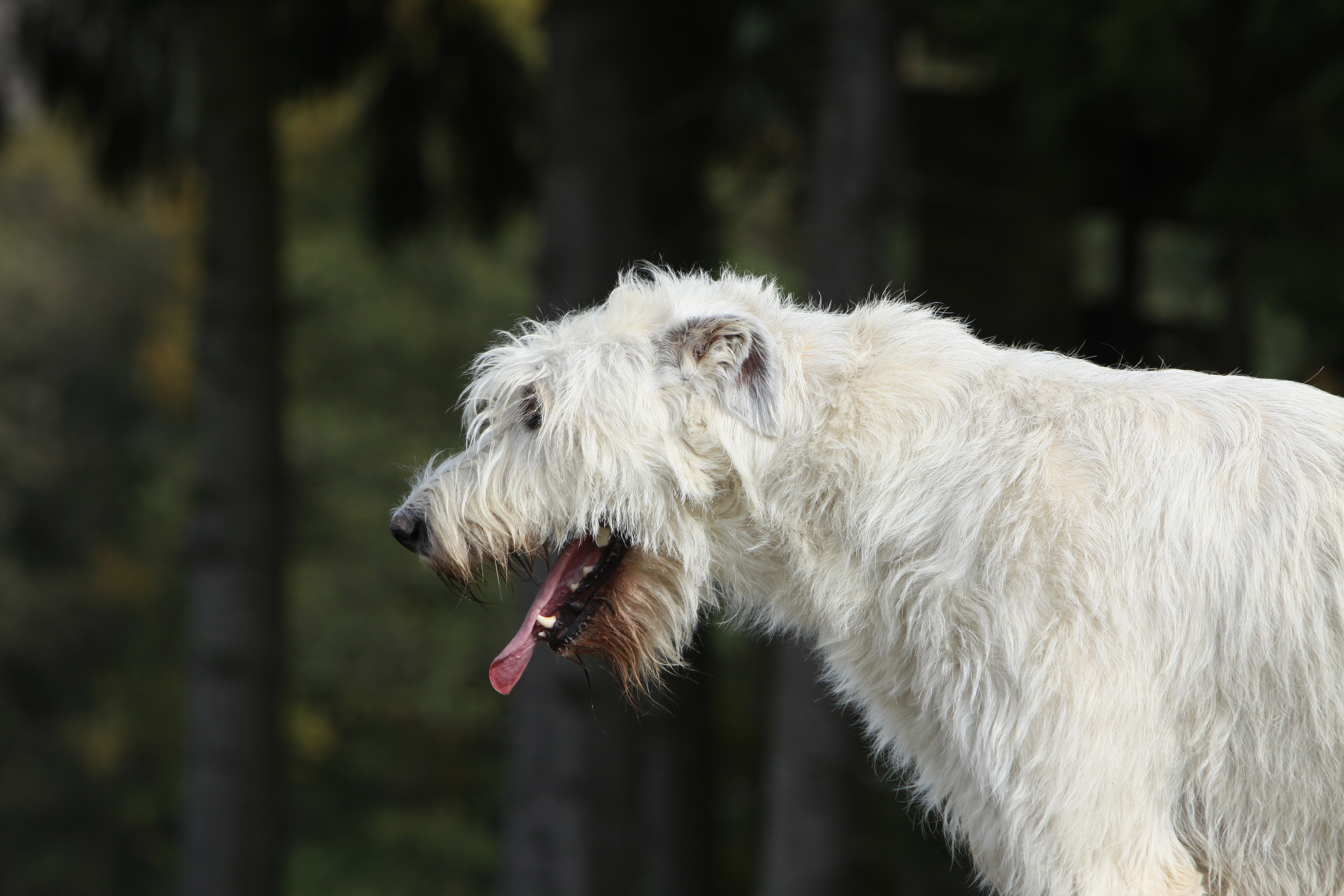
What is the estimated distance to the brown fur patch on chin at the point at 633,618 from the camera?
2.74 m

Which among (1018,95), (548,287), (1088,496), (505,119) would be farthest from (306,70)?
(1088,496)

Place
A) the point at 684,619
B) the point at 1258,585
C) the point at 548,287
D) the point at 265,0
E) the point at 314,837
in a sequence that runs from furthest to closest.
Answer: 1. the point at 314,837
2. the point at 265,0
3. the point at 548,287
4. the point at 684,619
5. the point at 1258,585

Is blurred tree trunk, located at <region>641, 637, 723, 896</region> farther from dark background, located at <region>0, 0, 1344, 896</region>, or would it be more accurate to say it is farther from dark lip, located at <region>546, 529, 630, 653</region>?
dark lip, located at <region>546, 529, 630, 653</region>

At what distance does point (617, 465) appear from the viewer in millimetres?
2602

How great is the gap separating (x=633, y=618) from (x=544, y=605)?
0.21 m

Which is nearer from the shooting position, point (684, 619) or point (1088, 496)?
point (1088, 496)

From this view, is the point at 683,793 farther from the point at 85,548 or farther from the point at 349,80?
the point at 85,548

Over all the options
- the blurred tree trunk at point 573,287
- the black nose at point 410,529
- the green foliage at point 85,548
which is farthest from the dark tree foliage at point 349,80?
the green foliage at point 85,548

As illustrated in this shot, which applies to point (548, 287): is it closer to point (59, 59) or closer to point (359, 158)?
point (59, 59)

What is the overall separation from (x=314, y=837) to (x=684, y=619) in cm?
1906

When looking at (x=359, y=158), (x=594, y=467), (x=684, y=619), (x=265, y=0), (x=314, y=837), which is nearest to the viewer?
(x=594, y=467)

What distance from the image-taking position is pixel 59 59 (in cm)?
880

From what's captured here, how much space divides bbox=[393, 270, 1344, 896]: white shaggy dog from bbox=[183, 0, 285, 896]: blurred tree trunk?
5.58 metres

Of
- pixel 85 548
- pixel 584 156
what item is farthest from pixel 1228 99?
pixel 85 548
